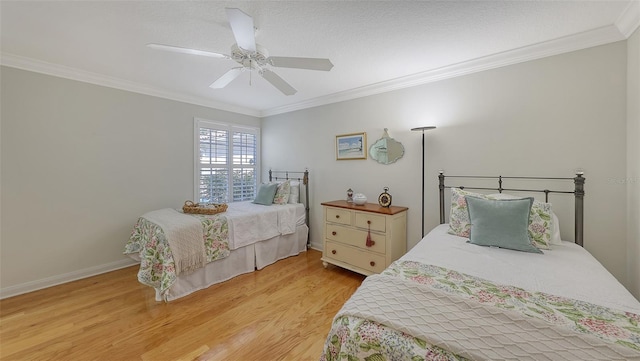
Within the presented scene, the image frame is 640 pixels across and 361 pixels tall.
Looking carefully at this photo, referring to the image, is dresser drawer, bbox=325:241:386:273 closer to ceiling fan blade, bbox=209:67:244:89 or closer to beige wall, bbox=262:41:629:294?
beige wall, bbox=262:41:629:294

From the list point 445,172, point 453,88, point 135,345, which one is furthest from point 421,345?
point 453,88

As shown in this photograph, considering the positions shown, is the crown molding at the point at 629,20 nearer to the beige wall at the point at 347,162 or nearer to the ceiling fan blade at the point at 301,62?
the beige wall at the point at 347,162

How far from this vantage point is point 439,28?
187cm

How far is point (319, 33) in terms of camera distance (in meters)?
1.95

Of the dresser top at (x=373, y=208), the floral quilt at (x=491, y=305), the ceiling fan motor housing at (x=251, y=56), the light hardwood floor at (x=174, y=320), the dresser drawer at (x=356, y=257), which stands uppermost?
the ceiling fan motor housing at (x=251, y=56)

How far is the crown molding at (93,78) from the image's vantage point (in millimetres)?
2416

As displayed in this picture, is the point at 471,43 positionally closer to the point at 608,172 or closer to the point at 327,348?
the point at 608,172

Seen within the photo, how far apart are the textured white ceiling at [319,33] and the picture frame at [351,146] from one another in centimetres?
81

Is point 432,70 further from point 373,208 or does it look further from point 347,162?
point 373,208

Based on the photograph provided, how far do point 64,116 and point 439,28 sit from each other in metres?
3.96

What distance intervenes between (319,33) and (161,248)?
247 cm

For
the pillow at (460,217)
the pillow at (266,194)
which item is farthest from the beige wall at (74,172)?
the pillow at (460,217)

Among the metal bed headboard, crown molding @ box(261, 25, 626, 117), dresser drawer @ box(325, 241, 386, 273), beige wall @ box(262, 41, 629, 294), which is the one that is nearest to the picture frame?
beige wall @ box(262, 41, 629, 294)

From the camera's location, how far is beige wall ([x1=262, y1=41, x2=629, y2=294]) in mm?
1944
